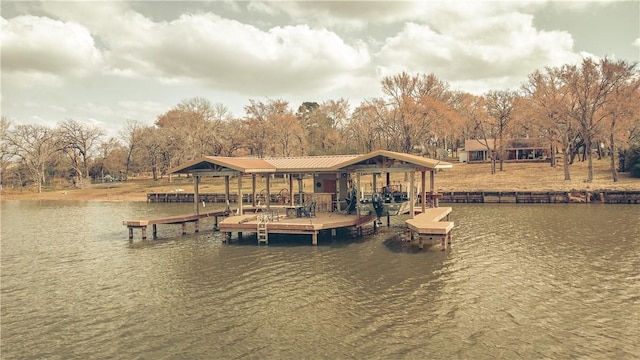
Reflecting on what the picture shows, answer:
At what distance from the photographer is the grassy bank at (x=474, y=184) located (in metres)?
43.4

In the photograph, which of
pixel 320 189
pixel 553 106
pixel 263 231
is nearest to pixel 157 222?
pixel 263 231

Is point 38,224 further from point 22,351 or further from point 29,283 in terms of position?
point 22,351

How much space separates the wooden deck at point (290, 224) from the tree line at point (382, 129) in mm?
31025

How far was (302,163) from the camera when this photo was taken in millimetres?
26234

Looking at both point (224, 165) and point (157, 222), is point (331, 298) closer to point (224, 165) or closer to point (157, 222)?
point (224, 165)

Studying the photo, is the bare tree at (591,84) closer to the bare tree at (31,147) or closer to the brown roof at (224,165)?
the brown roof at (224,165)

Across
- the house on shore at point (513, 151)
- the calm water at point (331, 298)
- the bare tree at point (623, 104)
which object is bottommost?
the calm water at point (331, 298)

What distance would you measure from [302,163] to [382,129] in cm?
3264

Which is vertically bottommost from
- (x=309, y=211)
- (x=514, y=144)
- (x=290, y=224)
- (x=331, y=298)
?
(x=331, y=298)

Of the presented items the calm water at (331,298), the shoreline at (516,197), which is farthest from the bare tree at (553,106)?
the calm water at (331,298)

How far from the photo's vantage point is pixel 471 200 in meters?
40.7

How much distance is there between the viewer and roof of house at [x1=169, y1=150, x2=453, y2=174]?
71.8 feet

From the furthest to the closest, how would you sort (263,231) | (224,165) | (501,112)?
(501,112)
(224,165)
(263,231)

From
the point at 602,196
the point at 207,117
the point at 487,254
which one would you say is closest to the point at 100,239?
the point at 487,254
